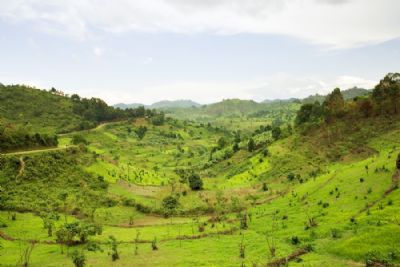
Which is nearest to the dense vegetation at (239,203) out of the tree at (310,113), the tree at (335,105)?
the tree at (335,105)

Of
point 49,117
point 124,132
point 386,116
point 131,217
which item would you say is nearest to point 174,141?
point 124,132

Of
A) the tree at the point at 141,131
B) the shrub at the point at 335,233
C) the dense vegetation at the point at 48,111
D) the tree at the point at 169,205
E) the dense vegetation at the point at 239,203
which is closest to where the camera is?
the shrub at the point at 335,233

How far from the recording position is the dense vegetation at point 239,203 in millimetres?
38594

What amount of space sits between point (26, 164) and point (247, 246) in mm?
49406

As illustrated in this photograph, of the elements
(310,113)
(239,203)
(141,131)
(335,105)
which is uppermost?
(335,105)

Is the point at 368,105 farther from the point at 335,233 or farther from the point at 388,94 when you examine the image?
the point at 335,233

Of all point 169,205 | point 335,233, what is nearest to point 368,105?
point 169,205

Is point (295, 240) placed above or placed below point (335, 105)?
below

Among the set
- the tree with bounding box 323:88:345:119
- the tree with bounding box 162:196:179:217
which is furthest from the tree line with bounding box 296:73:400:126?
the tree with bounding box 162:196:179:217

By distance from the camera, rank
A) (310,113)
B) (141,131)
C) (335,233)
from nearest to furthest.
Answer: (335,233), (310,113), (141,131)

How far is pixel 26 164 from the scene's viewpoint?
2827 inches

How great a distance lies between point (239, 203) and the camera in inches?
2603

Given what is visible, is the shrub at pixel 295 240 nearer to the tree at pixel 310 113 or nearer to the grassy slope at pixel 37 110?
the tree at pixel 310 113

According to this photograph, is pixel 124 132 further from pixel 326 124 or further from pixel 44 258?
pixel 44 258
